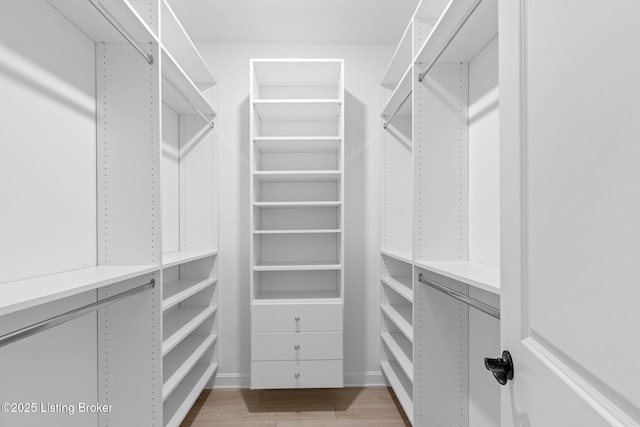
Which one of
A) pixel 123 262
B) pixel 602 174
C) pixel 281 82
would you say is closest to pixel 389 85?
pixel 281 82

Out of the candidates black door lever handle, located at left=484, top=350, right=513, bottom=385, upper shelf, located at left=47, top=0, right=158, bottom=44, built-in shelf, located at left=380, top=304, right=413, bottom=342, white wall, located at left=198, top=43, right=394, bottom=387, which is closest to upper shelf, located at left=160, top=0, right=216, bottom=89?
white wall, located at left=198, top=43, right=394, bottom=387

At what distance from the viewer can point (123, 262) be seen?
1.53m

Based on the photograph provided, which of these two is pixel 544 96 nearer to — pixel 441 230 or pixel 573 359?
pixel 573 359

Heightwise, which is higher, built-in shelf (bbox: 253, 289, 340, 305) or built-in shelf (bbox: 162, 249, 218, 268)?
built-in shelf (bbox: 162, 249, 218, 268)

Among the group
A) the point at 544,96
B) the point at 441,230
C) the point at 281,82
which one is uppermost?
the point at 281,82

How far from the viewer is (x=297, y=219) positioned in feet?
8.68

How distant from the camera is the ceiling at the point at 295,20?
2.18 meters

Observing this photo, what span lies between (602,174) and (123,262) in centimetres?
166

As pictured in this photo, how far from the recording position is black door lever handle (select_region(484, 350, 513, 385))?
68 cm

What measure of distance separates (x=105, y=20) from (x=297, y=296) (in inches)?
71.5

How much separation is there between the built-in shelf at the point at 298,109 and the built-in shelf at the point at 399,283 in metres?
1.22

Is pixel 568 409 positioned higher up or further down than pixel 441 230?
further down

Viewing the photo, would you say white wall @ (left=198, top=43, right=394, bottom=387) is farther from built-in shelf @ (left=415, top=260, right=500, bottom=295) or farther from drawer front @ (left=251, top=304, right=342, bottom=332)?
built-in shelf @ (left=415, top=260, right=500, bottom=295)

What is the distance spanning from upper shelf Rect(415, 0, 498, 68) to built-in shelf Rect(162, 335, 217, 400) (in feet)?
6.51
